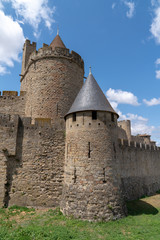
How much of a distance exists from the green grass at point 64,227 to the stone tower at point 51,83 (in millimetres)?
6405

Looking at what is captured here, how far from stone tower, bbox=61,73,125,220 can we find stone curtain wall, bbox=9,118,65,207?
102 cm

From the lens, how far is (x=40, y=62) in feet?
42.6

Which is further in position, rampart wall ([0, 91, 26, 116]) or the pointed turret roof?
the pointed turret roof

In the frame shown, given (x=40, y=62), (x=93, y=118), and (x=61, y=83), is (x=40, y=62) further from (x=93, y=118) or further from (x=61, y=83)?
(x=93, y=118)

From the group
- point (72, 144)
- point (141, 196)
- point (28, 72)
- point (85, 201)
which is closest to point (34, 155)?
point (72, 144)

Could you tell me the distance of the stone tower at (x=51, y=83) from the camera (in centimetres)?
1223

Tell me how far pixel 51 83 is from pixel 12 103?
13.8 feet

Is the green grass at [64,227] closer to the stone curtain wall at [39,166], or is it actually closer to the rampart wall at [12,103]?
the stone curtain wall at [39,166]

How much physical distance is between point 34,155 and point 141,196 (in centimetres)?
1031

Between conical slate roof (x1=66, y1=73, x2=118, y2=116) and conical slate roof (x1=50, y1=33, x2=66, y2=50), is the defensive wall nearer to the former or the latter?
conical slate roof (x1=66, y1=73, x2=118, y2=116)

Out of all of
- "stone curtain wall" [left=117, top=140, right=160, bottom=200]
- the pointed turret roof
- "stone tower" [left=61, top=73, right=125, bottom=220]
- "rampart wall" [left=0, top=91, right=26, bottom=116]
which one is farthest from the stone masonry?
the pointed turret roof

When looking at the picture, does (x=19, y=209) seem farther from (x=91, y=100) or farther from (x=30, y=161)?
(x=91, y=100)

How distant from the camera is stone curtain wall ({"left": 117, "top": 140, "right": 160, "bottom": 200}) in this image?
12.9 metres

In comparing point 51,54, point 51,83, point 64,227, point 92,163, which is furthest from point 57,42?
point 64,227
